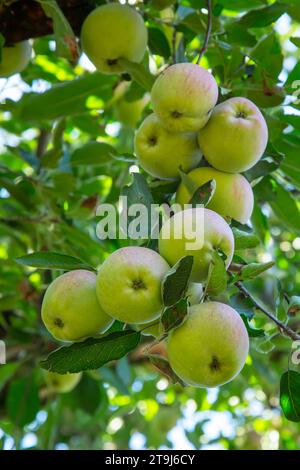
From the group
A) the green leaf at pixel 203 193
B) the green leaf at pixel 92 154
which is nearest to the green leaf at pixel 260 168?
the green leaf at pixel 203 193

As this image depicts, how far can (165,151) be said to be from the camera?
1637 mm

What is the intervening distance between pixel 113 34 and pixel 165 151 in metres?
0.51

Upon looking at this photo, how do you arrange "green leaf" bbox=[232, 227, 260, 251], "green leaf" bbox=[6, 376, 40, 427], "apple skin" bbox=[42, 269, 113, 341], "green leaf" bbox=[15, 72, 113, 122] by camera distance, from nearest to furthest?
1. "apple skin" bbox=[42, 269, 113, 341]
2. "green leaf" bbox=[232, 227, 260, 251]
3. "green leaf" bbox=[15, 72, 113, 122]
4. "green leaf" bbox=[6, 376, 40, 427]

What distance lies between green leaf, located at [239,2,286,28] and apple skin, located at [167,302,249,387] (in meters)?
1.07

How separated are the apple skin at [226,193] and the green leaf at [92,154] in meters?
0.98

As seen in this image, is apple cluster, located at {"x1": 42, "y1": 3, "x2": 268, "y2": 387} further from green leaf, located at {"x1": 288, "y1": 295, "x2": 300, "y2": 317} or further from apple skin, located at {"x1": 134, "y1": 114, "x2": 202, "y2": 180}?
green leaf, located at {"x1": 288, "y1": 295, "x2": 300, "y2": 317}

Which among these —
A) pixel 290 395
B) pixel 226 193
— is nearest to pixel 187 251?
pixel 226 193

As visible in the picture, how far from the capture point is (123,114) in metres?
2.81

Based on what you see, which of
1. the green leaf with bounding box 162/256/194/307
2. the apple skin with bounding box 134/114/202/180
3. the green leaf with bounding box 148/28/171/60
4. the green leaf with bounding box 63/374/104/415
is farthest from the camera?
the green leaf with bounding box 63/374/104/415

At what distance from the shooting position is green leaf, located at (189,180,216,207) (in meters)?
1.42

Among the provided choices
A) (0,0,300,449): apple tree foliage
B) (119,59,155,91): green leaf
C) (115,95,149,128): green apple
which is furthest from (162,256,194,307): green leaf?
(115,95,149,128): green apple

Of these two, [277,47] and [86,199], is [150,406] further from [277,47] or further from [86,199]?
[277,47]

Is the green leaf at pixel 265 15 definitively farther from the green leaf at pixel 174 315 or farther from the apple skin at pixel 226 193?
the green leaf at pixel 174 315

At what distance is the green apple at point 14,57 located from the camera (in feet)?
7.16
